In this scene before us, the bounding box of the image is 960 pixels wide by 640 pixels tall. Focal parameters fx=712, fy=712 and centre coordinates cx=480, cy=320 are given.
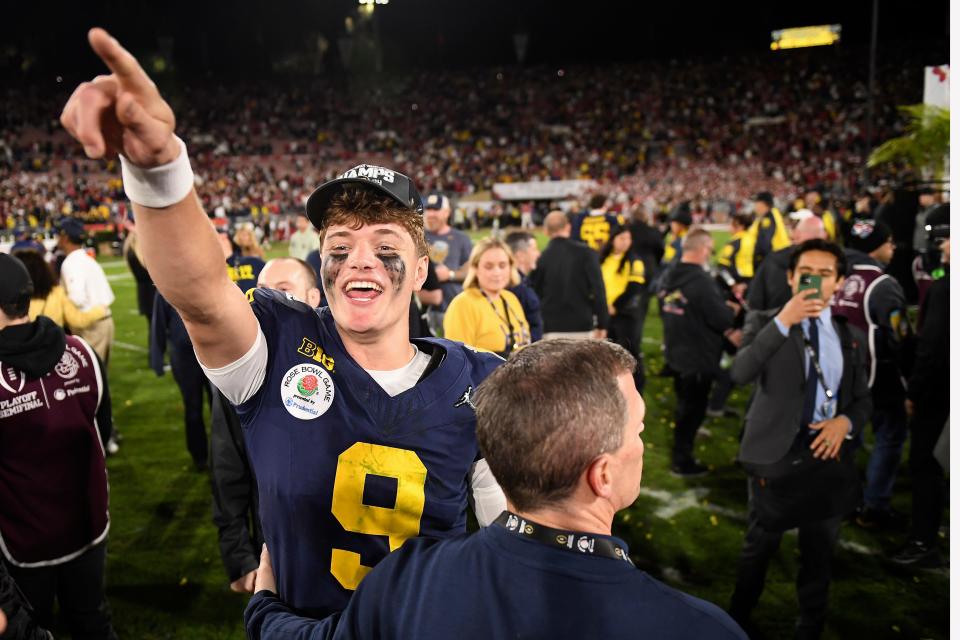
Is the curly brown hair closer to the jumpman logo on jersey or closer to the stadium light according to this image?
the jumpman logo on jersey

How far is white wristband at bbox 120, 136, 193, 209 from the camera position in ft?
3.98

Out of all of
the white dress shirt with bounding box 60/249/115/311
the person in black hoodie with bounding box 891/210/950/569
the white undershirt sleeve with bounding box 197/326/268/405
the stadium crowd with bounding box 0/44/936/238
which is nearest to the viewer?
the white undershirt sleeve with bounding box 197/326/268/405

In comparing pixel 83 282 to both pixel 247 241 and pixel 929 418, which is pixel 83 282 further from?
pixel 929 418

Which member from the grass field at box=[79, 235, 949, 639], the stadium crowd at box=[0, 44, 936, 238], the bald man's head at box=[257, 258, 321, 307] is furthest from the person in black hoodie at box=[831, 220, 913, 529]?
the stadium crowd at box=[0, 44, 936, 238]

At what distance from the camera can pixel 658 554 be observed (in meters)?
4.65

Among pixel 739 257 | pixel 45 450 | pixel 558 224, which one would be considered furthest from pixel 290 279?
pixel 739 257

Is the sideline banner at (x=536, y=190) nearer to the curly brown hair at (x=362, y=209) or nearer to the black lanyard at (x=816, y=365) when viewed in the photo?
the black lanyard at (x=816, y=365)

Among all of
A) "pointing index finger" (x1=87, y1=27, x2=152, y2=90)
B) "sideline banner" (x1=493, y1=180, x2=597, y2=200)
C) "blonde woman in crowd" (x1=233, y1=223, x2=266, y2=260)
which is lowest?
"blonde woman in crowd" (x1=233, y1=223, x2=266, y2=260)

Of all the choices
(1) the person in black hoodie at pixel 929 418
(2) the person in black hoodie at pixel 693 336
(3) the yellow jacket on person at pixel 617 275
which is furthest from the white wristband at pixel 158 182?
(3) the yellow jacket on person at pixel 617 275

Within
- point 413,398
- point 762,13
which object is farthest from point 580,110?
point 413,398

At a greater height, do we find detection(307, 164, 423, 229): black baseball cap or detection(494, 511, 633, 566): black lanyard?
detection(307, 164, 423, 229): black baseball cap

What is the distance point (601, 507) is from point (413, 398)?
65 cm

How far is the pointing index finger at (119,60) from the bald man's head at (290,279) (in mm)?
2447

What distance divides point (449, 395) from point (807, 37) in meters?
58.0
